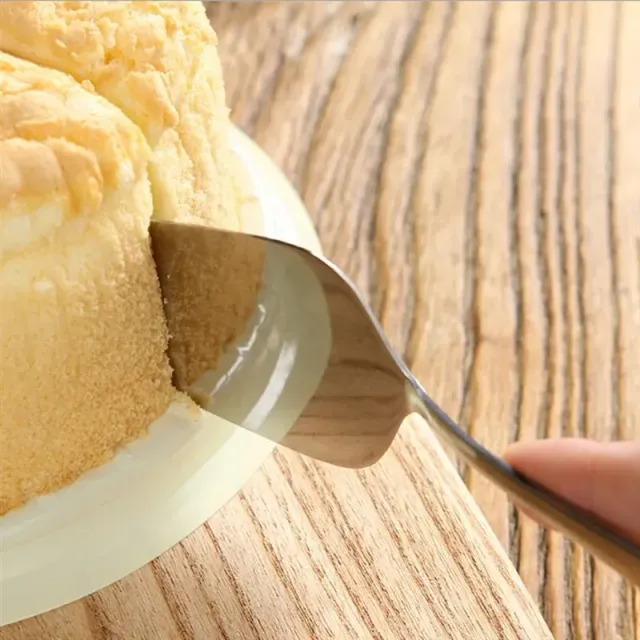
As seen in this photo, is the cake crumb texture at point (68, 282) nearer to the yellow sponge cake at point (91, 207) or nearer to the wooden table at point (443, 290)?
the yellow sponge cake at point (91, 207)

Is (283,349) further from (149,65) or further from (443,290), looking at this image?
(443,290)

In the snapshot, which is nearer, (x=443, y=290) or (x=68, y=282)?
(x=68, y=282)

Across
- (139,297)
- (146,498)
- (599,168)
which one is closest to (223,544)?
(146,498)

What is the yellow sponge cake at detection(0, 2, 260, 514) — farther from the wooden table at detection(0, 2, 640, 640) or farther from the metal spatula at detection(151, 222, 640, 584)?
the wooden table at detection(0, 2, 640, 640)

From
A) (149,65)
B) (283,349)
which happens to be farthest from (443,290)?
(149,65)

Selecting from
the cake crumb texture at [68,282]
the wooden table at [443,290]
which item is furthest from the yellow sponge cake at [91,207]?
the wooden table at [443,290]

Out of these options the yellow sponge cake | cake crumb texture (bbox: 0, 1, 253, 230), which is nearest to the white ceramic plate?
the yellow sponge cake
